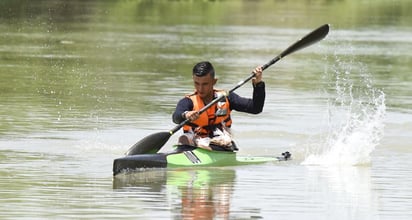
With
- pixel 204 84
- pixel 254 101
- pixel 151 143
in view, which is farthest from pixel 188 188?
pixel 254 101

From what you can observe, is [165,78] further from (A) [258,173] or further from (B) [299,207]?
(B) [299,207]

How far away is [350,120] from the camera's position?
2064 cm

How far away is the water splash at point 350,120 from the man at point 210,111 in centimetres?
113

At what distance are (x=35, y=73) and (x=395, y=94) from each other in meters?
7.00

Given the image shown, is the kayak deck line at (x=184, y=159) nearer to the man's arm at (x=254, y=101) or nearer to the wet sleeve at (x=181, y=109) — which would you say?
the wet sleeve at (x=181, y=109)

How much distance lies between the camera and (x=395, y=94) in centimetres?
2567

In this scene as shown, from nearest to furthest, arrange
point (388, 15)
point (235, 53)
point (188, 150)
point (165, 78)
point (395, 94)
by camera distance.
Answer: point (188, 150)
point (395, 94)
point (165, 78)
point (235, 53)
point (388, 15)

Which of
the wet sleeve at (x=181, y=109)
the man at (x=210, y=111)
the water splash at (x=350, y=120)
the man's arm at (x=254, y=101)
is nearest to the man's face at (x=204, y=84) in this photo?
the man at (x=210, y=111)

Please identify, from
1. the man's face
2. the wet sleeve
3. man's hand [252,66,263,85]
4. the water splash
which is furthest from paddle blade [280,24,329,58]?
the wet sleeve

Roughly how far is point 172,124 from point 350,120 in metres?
2.57

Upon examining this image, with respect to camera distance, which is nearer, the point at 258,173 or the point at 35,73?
the point at 258,173

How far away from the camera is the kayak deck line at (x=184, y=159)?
48.4 ft

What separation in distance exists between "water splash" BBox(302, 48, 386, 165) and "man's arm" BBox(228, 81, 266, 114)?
1045 millimetres

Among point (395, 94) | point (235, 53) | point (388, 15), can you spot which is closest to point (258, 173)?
point (395, 94)
